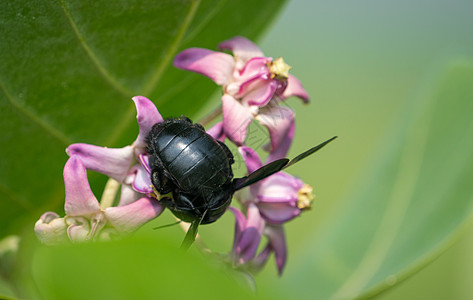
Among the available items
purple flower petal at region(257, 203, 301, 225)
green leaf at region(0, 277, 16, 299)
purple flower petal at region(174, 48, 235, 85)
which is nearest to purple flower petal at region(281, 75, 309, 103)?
purple flower petal at region(174, 48, 235, 85)

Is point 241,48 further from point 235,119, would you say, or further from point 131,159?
point 131,159

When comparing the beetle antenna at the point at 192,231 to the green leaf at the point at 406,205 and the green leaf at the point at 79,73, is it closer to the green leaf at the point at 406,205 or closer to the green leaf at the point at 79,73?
the green leaf at the point at 79,73

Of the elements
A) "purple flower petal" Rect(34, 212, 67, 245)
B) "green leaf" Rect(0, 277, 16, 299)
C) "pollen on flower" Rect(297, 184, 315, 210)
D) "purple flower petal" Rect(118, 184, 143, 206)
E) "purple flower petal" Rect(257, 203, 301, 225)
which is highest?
"pollen on flower" Rect(297, 184, 315, 210)

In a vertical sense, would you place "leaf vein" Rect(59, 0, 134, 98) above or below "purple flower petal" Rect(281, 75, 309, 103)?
below

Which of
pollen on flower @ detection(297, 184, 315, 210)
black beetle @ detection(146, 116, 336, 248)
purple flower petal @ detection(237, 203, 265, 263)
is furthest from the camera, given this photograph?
pollen on flower @ detection(297, 184, 315, 210)

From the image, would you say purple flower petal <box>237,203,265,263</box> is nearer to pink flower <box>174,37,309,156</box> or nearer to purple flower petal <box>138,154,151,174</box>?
pink flower <box>174,37,309,156</box>

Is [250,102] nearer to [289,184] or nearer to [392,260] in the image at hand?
[289,184]

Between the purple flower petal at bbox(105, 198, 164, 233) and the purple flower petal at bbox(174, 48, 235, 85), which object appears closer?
the purple flower petal at bbox(105, 198, 164, 233)
